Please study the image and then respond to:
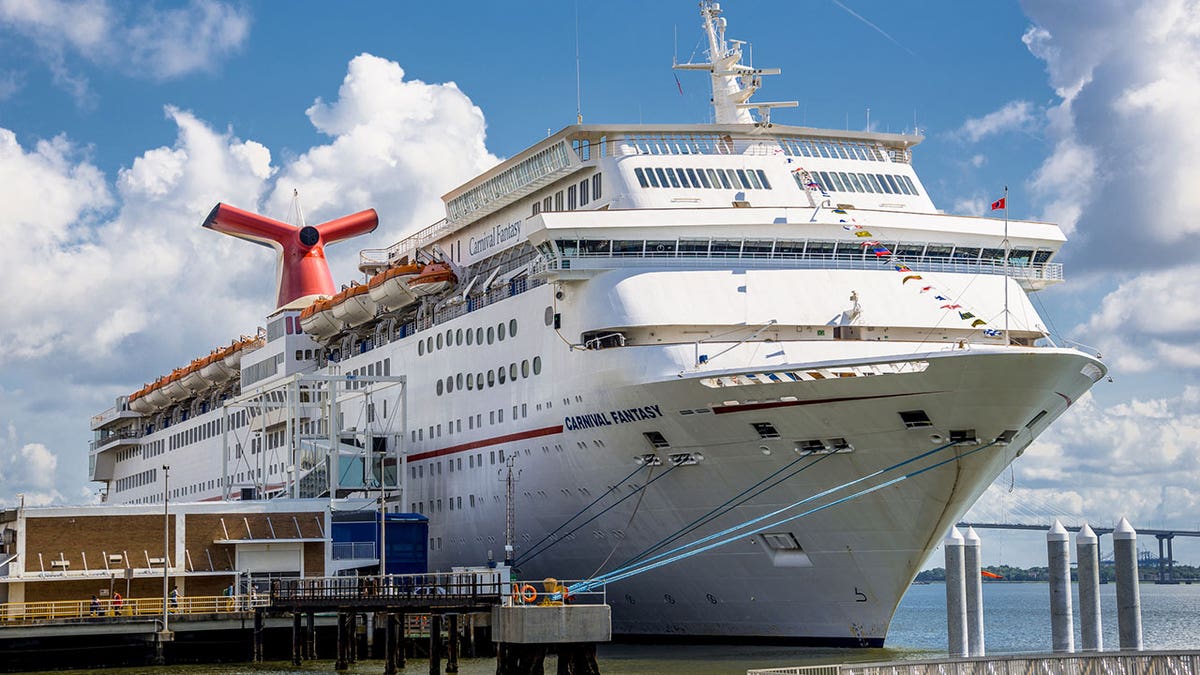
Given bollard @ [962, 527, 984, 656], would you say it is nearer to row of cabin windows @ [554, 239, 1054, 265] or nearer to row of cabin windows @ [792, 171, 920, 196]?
row of cabin windows @ [554, 239, 1054, 265]

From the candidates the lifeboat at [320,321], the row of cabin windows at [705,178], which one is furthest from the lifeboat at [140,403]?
the row of cabin windows at [705,178]

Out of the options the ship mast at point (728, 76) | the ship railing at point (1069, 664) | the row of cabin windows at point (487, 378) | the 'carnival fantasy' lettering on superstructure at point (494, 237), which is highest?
the ship mast at point (728, 76)

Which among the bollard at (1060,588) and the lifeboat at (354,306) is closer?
the bollard at (1060,588)

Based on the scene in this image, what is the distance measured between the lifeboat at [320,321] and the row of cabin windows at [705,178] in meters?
20.4

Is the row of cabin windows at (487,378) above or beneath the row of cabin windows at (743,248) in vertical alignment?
beneath

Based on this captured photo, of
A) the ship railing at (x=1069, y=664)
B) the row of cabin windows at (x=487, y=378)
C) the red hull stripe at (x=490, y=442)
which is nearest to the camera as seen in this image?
the ship railing at (x=1069, y=664)

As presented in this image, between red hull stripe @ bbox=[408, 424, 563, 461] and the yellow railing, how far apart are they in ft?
24.3

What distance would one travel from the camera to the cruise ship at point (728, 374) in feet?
107

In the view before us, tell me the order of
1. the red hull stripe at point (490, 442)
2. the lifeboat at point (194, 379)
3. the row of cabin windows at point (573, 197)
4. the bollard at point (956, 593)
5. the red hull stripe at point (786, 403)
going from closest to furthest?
the bollard at point (956, 593) → the red hull stripe at point (786, 403) → the red hull stripe at point (490, 442) → the row of cabin windows at point (573, 197) → the lifeboat at point (194, 379)

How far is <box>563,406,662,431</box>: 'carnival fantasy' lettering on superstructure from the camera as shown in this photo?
3500cm

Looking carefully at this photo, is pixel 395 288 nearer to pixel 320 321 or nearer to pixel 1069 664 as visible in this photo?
pixel 320 321

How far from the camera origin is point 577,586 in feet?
106

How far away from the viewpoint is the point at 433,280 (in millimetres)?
49281

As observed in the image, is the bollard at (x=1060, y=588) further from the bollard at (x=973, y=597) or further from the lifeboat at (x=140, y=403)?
the lifeboat at (x=140, y=403)
